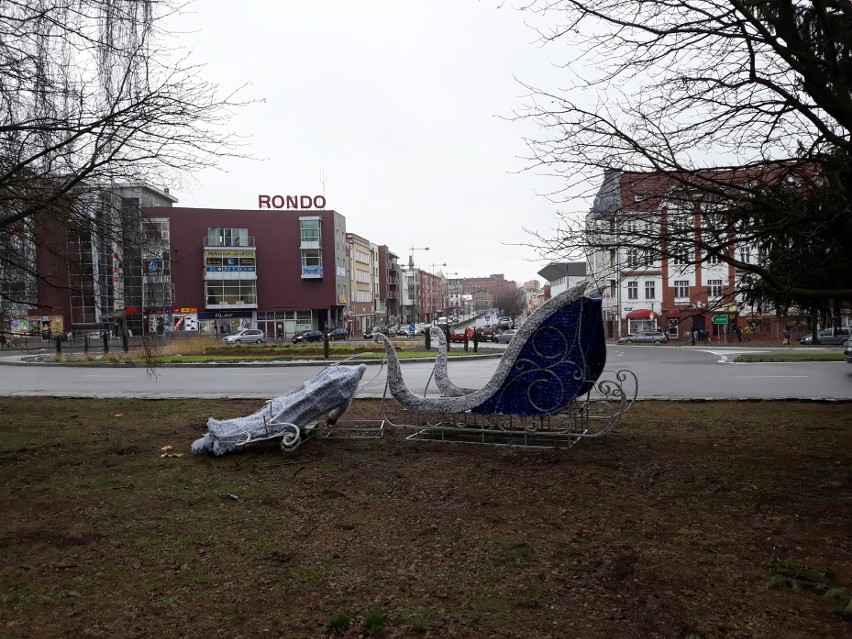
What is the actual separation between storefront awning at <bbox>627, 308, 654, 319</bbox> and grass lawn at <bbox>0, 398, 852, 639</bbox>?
142ft

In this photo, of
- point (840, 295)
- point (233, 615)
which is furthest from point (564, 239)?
point (233, 615)

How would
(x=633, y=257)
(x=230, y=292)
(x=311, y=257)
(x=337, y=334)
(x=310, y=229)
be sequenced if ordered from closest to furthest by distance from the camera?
(x=633, y=257) → (x=337, y=334) → (x=230, y=292) → (x=310, y=229) → (x=311, y=257)

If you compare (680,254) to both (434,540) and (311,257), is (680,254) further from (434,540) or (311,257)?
(311,257)

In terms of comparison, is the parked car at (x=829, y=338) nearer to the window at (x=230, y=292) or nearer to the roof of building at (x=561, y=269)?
the roof of building at (x=561, y=269)

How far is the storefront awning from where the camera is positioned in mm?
48516

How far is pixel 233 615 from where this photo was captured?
3.24m

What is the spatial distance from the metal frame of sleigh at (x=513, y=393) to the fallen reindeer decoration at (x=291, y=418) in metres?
0.01

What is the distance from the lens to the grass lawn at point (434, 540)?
316 cm

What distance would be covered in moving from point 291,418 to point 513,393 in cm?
269

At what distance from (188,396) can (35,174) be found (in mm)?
7948

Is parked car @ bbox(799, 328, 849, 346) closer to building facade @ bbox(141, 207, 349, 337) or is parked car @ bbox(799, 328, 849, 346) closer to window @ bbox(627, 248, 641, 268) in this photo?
window @ bbox(627, 248, 641, 268)

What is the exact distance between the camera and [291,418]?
721cm

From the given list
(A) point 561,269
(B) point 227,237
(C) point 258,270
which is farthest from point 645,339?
(A) point 561,269

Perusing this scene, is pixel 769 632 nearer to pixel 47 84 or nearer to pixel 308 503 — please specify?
pixel 308 503
